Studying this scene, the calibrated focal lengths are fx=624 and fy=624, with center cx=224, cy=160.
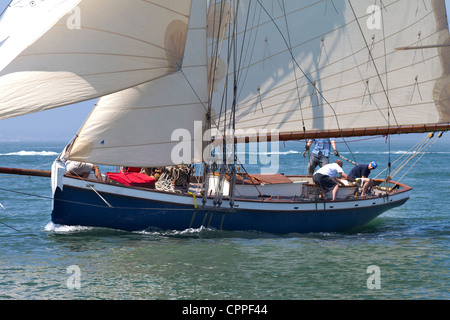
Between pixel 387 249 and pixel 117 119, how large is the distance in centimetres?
746

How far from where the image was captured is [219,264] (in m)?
13.7

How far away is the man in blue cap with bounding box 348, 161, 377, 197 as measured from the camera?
18359mm

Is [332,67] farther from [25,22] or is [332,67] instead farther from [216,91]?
[25,22]

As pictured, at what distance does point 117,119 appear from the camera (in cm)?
1517

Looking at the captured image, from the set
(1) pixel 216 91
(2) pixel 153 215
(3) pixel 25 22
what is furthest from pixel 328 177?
(3) pixel 25 22

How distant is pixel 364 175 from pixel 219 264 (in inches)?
271

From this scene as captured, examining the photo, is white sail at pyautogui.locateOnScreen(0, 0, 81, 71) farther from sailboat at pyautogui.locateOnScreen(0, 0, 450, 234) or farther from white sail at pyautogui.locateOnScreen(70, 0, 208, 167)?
white sail at pyautogui.locateOnScreen(70, 0, 208, 167)

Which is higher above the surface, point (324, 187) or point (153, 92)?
point (153, 92)

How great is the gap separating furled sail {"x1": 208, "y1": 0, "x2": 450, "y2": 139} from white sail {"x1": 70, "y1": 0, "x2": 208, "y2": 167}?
0.77m
